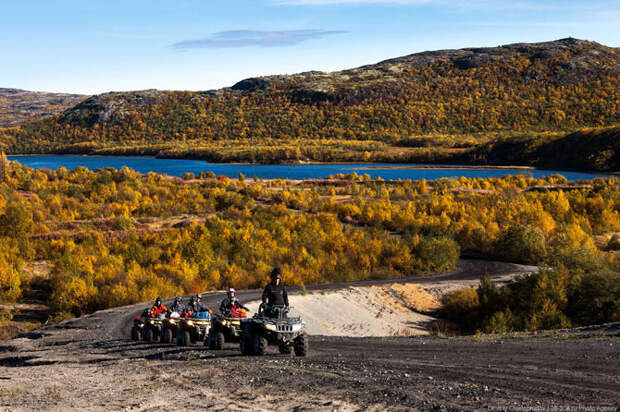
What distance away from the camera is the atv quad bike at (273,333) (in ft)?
48.9

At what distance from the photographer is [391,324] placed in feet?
95.1

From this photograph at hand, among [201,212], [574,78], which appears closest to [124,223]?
[201,212]

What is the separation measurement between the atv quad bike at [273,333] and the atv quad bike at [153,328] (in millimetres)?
5361

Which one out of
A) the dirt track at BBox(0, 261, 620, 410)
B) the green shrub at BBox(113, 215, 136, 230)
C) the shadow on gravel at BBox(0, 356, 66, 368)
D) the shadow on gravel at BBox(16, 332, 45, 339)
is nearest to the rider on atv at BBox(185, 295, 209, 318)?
the dirt track at BBox(0, 261, 620, 410)

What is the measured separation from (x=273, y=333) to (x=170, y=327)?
5711 mm

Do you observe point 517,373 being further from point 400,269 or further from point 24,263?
point 24,263

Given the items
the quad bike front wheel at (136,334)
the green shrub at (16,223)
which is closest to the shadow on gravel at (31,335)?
the quad bike front wheel at (136,334)

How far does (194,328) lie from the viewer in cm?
1844

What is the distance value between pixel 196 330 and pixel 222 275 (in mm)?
19324

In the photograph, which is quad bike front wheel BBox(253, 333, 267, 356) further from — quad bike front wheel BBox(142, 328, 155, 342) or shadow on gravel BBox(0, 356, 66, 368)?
shadow on gravel BBox(0, 356, 66, 368)

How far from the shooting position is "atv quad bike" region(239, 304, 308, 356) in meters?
14.9

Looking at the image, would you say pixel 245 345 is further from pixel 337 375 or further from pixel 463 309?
pixel 463 309

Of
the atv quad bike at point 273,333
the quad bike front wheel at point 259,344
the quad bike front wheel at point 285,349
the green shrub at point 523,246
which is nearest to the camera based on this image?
the atv quad bike at point 273,333

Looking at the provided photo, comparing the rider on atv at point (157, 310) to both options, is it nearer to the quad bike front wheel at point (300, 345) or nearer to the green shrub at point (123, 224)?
the quad bike front wheel at point (300, 345)
